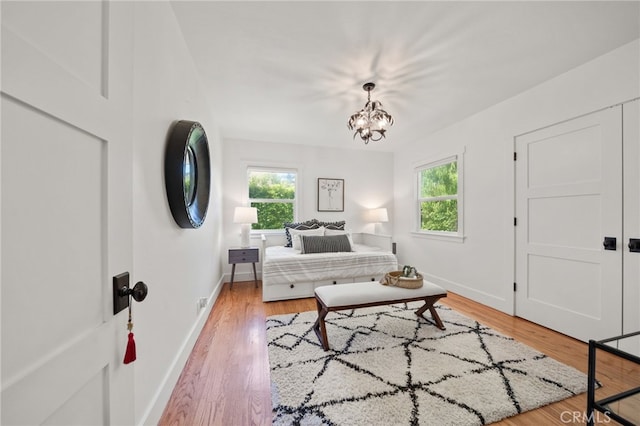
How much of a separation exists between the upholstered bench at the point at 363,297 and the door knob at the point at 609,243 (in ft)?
4.32

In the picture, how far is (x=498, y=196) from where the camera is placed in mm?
2922

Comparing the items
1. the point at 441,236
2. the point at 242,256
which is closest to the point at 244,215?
the point at 242,256

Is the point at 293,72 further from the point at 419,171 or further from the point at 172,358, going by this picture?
the point at 419,171

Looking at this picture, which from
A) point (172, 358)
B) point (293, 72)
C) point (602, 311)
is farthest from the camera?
point (293, 72)

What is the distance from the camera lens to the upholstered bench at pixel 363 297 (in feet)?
6.72

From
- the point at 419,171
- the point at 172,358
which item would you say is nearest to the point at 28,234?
the point at 172,358

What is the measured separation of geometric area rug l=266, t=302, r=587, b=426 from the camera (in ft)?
4.57

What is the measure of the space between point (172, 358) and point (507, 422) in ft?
6.49

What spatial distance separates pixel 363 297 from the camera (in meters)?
2.09

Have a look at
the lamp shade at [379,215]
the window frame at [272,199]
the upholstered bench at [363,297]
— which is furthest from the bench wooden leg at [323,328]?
the lamp shade at [379,215]

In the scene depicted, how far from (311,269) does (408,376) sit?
5.95 ft

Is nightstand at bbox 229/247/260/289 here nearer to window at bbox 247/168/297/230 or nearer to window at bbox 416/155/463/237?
window at bbox 247/168/297/230

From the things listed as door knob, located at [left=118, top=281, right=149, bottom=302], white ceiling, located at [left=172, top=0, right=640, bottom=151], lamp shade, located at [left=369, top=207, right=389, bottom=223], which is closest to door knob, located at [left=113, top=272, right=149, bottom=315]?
door knob, located at [left=118, top=281, right=149, bottom=302]

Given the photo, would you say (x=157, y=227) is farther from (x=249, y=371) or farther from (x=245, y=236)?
(x=245, y=236)
